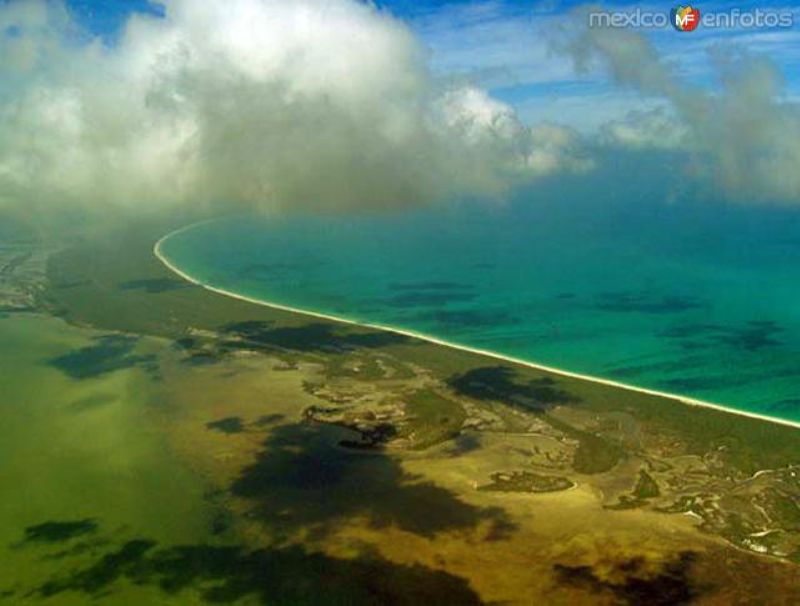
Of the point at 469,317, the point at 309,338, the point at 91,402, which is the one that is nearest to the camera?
the point at 91,402

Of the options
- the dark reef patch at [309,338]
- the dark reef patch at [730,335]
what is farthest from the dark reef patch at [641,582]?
the dark reef patch at [730,335]

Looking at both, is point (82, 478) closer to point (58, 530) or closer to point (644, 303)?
point (58, 530)

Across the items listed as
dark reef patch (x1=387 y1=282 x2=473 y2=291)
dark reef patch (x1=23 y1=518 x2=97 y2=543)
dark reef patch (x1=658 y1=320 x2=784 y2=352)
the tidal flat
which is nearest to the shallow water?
dark reef patch (x1=23 y1=518 x2=97 y2=543)

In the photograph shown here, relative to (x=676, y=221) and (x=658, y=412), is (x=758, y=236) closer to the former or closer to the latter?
(x=676, y=221)

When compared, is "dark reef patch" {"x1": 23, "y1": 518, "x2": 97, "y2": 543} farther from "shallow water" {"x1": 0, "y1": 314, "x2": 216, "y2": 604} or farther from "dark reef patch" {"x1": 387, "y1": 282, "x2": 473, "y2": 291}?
"dark reef patch" {"x1": 387, "y1": 282, "x2": 473, "y2": 291}

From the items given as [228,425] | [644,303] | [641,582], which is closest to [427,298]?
[644,303]

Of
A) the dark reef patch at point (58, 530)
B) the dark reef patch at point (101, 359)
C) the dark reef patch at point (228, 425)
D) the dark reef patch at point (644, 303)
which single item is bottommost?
the dark reef patch at point (58, 530)

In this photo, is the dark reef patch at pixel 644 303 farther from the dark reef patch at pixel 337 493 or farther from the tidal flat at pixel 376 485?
the dark reef patch at pixel 337 493
